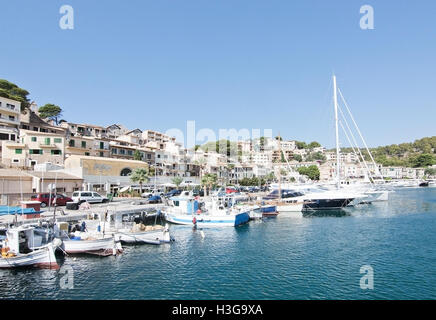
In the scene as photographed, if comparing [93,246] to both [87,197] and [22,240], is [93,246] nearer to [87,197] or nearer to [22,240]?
[22,240]

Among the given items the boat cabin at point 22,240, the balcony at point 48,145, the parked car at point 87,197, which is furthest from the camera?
the balcony at point 48,145

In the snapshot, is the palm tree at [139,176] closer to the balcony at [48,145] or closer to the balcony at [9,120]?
the balcony at [48,145]

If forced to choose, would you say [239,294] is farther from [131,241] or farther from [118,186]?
[118,186]

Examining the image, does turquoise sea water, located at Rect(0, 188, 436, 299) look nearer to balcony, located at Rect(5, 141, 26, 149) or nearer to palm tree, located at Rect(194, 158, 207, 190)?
balcony, located at Rect(5, 141, 26, 149)

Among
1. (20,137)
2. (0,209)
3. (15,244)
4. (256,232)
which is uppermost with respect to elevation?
(20,137)

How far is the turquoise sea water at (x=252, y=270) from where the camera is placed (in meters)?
16.6

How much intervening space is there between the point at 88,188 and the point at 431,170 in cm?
22008

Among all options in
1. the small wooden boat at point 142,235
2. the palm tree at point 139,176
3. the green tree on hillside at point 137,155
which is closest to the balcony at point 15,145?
the palm tree at point 139,176

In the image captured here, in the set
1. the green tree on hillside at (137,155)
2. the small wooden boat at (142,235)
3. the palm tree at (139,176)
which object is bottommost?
the small wooden boat at (142,235)

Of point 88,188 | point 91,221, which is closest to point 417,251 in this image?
point 91,221

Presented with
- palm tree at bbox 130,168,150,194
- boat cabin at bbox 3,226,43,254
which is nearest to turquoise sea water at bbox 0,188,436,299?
boat cabin at bbox 3,226,43,254

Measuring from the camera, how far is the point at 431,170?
7697 inches

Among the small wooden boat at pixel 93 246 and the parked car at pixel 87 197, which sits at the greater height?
the parked car at pixel 87 197

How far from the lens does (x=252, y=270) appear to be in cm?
2041
